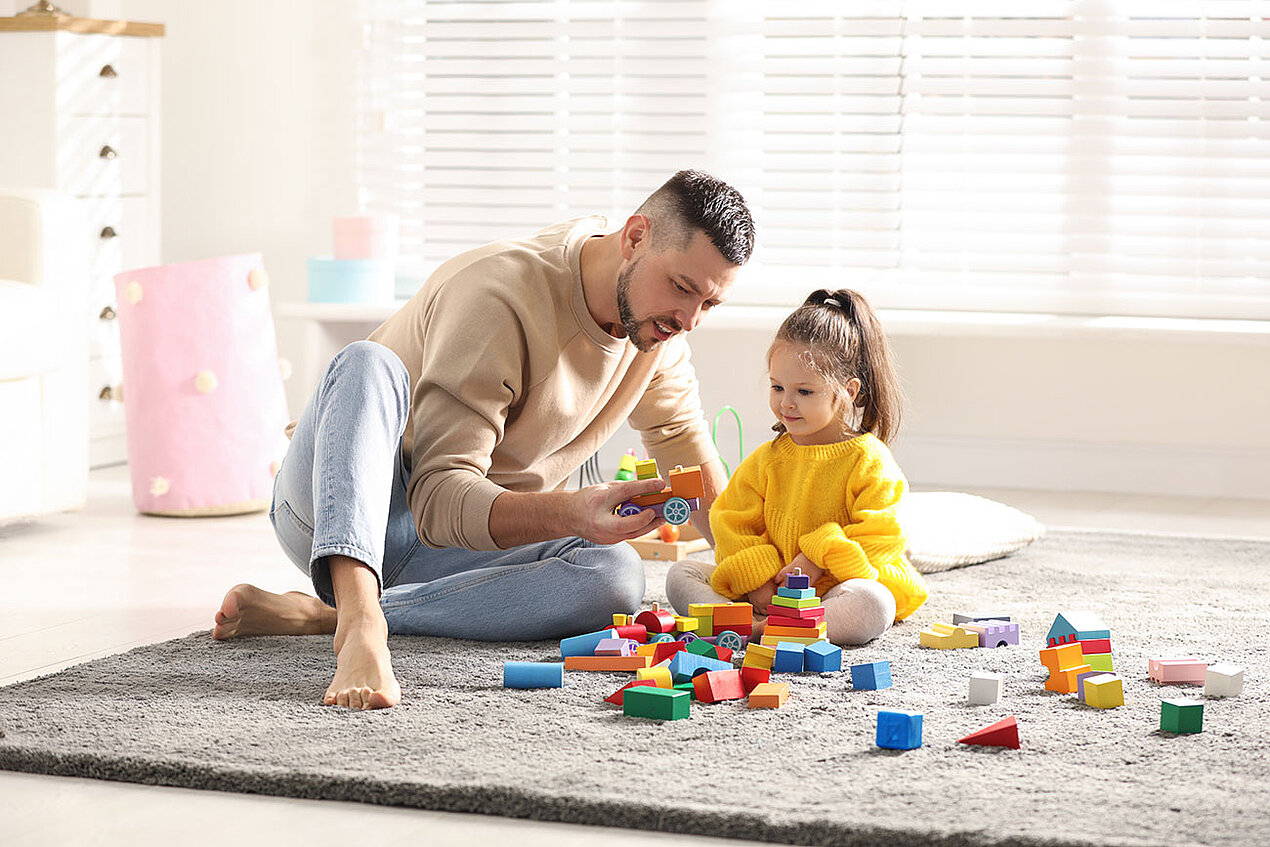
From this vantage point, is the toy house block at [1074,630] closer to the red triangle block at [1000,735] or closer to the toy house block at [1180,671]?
the toy house block at [1180,671]

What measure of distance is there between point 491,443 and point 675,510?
0.26m

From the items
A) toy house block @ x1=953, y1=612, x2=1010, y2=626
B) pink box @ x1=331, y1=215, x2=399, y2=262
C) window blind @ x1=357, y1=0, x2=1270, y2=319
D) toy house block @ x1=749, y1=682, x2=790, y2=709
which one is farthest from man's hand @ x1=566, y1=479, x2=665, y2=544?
pink box @ x1=331, y1=215, x2=399, y2=262

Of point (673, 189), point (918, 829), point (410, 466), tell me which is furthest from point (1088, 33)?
point (918, 829)

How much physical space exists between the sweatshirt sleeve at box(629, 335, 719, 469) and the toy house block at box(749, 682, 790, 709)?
0.65 metres

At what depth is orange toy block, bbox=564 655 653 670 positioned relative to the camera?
192cm

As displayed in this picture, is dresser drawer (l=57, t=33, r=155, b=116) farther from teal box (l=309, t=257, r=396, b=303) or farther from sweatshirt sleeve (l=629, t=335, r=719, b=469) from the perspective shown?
sweatshirt sleeve (l=629, t=335, r=719, b=469)

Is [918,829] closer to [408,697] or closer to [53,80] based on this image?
[408,697]

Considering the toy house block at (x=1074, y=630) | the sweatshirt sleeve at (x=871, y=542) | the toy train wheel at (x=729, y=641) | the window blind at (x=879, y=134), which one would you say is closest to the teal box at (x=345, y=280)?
the window blind at (x=879, y=134)

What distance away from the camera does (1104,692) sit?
1.75m

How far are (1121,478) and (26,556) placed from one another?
254 centimetres

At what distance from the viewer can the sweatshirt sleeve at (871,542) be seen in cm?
217

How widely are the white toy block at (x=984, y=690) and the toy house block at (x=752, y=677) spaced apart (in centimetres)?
24

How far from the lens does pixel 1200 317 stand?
380cm

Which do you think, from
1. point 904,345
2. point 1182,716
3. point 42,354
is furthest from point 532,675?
point 904,345
